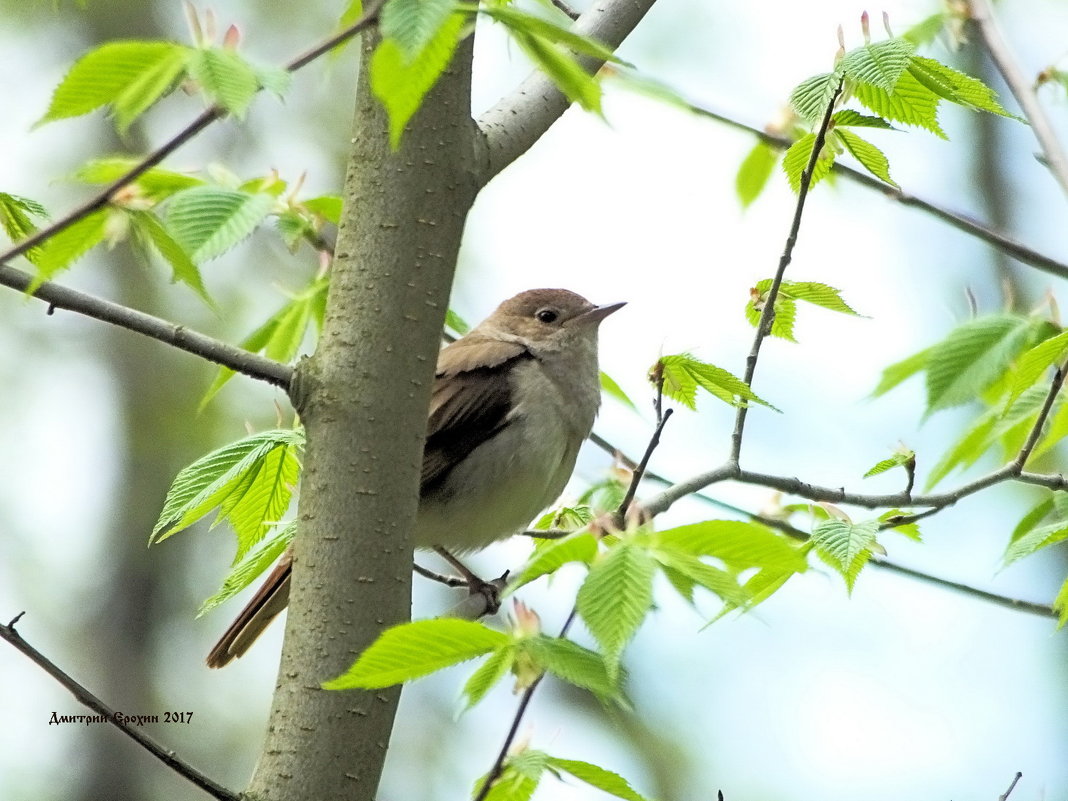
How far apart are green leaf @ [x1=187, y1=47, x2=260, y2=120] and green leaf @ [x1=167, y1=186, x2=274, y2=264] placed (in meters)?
0.59

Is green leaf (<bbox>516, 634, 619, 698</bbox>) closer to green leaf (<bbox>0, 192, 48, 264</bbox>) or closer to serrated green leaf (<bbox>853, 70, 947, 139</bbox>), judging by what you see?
green leaf (<bbox>0, 192, 48, 264</bbox>)

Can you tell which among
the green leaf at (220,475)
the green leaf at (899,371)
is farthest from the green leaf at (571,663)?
the green leaf at (899,371)

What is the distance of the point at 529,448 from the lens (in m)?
5.04

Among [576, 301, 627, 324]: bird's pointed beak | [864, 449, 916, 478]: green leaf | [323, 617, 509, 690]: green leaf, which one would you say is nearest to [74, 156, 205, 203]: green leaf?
[323, 617, 509, 690]: green leaf

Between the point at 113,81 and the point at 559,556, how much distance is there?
3.38 feet

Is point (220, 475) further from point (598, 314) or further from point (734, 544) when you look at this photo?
point (598, 314)

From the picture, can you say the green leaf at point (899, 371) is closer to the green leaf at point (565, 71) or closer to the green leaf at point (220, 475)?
the green leaf at point (220, 475)

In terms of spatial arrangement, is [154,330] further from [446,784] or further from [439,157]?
[446,784]

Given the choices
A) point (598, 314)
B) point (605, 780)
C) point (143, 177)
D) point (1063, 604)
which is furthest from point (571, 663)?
point (598, 314)

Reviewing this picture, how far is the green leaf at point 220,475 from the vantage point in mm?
2840

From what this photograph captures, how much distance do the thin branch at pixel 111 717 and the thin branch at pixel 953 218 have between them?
2463mm

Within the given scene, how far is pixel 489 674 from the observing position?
83.1 inches

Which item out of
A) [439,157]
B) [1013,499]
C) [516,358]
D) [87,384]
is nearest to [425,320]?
[439,157]

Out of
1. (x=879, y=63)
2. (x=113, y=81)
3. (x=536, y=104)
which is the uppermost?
(x=536, y=104)
